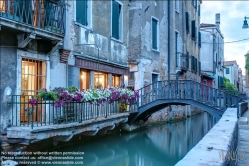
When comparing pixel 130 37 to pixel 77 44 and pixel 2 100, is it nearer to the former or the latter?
pixel 77 44

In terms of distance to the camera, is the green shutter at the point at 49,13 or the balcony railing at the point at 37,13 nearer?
the balcony railing at the point at 37,13

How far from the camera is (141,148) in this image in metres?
10.5

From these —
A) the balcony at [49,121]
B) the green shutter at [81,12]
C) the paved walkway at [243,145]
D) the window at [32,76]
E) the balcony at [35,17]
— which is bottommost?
the paved walkway at [243,145]

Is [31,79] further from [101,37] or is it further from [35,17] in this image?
[101,37]

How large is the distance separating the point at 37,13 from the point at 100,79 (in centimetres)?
431

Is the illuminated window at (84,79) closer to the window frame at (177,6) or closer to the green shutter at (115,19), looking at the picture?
the green shutter at (115,19)

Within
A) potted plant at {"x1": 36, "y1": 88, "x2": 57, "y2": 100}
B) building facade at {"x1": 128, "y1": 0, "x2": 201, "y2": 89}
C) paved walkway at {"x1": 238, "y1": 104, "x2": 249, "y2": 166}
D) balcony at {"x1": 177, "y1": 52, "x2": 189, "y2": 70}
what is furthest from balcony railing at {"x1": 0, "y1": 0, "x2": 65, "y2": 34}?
balcony at {"x1": 177, "y1": 52, "x2": 189, "y2": 70}

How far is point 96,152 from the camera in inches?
349

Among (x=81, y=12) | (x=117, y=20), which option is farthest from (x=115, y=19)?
(x=81, y=12)

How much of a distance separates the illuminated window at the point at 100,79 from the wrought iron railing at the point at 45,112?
3.75ft

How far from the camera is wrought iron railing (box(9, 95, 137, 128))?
670cm

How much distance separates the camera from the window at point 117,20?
11.5 metres

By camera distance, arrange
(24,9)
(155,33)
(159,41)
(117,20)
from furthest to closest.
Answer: (159,41) < (155,33) < (117,20) < (24,9)

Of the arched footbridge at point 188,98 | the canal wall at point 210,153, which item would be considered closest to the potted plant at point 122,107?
the arched footbridge at point 188,98
